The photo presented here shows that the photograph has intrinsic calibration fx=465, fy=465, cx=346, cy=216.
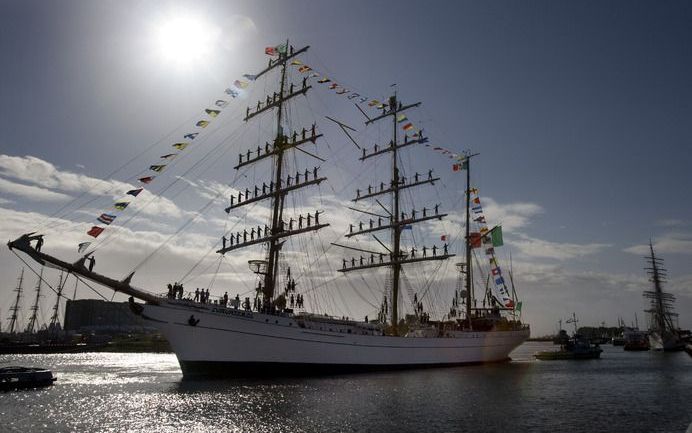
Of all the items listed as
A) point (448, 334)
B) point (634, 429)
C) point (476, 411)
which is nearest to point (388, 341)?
point (448, 334)

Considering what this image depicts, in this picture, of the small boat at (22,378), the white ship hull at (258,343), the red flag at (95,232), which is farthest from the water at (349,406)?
the red flag at (95,232)

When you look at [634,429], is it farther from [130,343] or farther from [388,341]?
[130,343]

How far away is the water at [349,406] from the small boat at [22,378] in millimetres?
1487

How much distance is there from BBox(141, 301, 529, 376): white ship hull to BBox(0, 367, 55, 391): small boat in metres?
8.35

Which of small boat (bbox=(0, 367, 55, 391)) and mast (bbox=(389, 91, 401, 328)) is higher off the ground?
mast (bbox=(389, 91, 401, 328))

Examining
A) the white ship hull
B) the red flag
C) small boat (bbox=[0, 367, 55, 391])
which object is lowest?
small boat (bbox=[0, 367, 55, 391])

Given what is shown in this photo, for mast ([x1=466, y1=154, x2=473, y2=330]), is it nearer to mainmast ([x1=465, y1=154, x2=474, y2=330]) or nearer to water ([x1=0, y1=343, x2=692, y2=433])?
mainmast ([x1=465, y1=154, x2=474, y2=330])

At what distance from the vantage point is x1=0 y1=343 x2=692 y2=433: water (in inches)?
672

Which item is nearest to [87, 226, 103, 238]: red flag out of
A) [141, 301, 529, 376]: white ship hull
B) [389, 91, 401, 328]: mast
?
[141, 301, 529, 376]: white ship hull

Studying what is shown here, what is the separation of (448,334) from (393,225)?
1180 centimetres

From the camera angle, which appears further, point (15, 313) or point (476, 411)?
point (15, 313)

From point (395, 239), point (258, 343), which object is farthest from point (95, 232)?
point (395, 239)

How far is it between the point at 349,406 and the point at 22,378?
21.7 m

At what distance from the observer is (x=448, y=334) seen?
44844 mm
